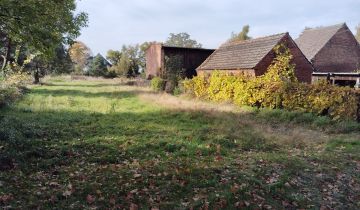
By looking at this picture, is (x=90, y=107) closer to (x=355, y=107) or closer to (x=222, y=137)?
(x=222, y=137)

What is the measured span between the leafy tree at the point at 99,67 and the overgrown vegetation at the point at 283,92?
1868 inches

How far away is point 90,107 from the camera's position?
20.5m

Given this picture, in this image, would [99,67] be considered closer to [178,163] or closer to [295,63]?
[295,63]

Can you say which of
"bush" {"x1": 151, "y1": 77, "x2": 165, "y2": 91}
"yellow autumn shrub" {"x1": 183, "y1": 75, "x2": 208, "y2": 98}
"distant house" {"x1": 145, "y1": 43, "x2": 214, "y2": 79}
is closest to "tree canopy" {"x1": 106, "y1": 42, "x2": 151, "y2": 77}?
"distant house" {"x1": 145, "y1": 43, "x2": 214, "y2": 79}

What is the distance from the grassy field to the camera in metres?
7.62

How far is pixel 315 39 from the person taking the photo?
4188 cm

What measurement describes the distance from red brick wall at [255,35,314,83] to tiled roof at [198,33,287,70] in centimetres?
32

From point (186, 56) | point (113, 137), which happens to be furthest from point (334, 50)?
point (113, 137)

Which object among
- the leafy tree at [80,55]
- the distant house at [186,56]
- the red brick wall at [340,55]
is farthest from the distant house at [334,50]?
the leafy tree at [80,55]

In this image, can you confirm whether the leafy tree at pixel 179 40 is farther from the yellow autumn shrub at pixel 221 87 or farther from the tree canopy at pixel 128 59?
the yellow autumn shrub at pixel 221 87

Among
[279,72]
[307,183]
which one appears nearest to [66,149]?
[307,183]

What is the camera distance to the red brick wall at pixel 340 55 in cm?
3906

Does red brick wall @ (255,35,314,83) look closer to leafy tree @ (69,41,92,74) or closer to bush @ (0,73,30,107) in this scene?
bush @ (0,73,30,107)

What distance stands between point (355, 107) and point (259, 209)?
10.9 metres
